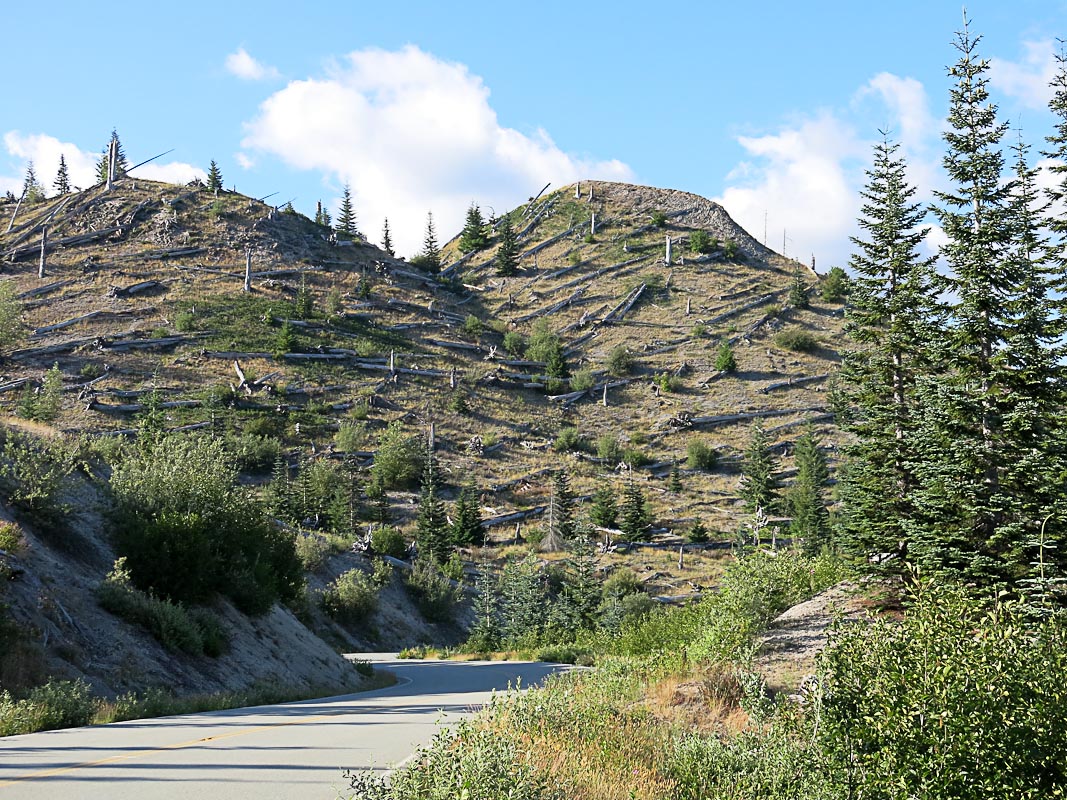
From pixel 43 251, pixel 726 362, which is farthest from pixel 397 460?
pixel 43 251

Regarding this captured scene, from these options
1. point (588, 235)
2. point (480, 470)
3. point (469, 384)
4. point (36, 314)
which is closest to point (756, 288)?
point (588, 235)

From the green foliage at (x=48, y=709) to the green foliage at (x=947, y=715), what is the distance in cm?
962

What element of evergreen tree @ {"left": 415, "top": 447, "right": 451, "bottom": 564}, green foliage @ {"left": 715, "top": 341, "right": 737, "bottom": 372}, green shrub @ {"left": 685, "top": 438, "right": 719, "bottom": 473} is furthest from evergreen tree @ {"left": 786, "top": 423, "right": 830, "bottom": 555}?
evergreen tree @ {"left": 415, "top": 447, "right": 451, "bottom": 564}

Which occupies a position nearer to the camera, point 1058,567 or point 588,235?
point 1058,567

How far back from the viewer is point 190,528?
18891 millimetres

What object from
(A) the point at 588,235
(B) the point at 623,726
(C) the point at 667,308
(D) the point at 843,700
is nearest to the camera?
Answer: (D) the point at 843,700

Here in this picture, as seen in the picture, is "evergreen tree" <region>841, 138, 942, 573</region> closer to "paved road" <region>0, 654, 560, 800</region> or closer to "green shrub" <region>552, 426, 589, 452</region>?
"paved road" <region>0, 654, 560, 800</region>

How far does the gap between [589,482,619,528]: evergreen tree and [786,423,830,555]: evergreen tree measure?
1244cm

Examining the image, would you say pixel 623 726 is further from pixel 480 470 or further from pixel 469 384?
pixel 469 384

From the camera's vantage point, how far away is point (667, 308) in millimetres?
97562

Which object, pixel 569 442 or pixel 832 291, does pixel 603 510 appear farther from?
pixel 832 291

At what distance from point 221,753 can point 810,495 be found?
2096 inches

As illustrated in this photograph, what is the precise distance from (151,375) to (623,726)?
62.0 metres

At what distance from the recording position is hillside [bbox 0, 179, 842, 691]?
60469mm
